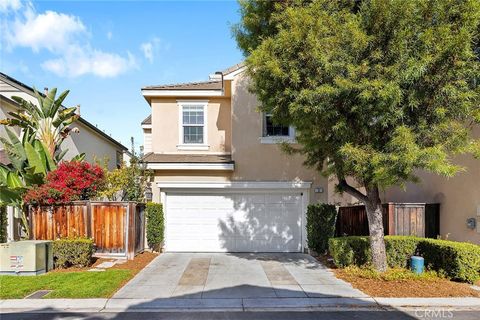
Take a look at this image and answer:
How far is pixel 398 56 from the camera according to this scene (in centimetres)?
693

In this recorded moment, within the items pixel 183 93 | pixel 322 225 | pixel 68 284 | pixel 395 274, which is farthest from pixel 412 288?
pixel 183 93

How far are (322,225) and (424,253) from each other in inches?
132

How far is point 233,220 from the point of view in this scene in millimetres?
13023

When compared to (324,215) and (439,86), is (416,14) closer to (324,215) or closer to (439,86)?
(439,86)

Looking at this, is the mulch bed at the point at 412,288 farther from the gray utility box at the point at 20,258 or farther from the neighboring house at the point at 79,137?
the neighboring house at the point at 79,137

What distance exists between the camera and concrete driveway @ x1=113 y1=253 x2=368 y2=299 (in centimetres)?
744

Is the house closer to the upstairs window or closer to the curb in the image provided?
the upstairs window

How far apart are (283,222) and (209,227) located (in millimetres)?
2704

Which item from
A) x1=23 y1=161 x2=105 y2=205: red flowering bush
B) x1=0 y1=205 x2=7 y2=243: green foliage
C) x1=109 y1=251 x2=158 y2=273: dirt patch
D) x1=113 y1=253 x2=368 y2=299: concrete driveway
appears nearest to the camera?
x1=113 y1=253 x2=368 y2=299: concrete driveway

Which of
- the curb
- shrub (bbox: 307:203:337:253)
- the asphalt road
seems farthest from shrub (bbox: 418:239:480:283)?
shrub (bbox: 307:203:337:253)

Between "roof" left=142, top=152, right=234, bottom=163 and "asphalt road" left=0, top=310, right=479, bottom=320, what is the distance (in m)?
6.85

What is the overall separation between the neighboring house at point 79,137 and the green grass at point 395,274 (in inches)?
400

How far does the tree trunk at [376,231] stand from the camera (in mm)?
8562
